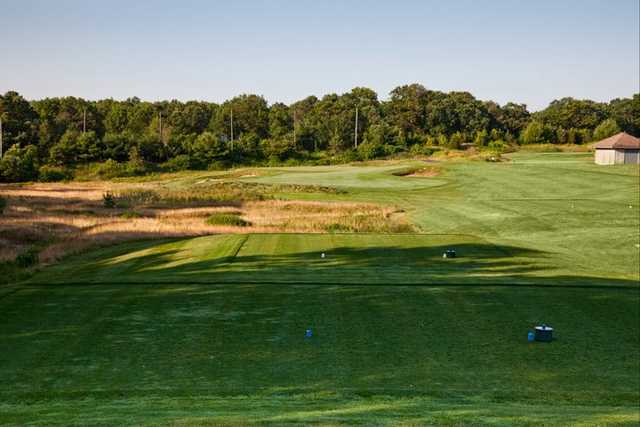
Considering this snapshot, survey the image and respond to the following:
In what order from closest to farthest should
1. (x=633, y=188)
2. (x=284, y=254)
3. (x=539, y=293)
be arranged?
1. (x=539, y=293)
2. (x=284, y=254)
3. (x=633, y=188)

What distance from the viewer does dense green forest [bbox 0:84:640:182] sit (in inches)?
→ 4183

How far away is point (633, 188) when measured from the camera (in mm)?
52906

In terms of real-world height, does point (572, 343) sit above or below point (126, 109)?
below

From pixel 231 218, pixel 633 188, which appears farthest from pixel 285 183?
pixel 633 188

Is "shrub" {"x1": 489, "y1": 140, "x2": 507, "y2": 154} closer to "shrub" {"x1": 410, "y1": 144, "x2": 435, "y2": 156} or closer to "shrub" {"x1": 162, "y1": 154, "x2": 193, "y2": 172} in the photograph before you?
"shrub" {"x1": 410, "y1": 144, "x2": 435, "y2": 156}

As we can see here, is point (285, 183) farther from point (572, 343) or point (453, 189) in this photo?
point (572, 343)

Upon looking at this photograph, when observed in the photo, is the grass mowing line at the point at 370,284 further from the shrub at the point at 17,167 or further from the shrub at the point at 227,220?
the shrub at the point at 17,167

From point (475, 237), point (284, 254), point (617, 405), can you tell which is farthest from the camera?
point (475, 237)

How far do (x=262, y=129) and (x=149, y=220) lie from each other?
364 feet

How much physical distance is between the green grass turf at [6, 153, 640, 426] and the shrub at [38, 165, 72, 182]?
226 ft

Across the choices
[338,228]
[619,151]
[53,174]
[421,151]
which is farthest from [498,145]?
[338,228]

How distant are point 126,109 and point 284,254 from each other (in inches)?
5184

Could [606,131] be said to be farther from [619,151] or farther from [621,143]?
[619,151]

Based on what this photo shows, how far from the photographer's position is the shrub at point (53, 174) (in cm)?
9256
